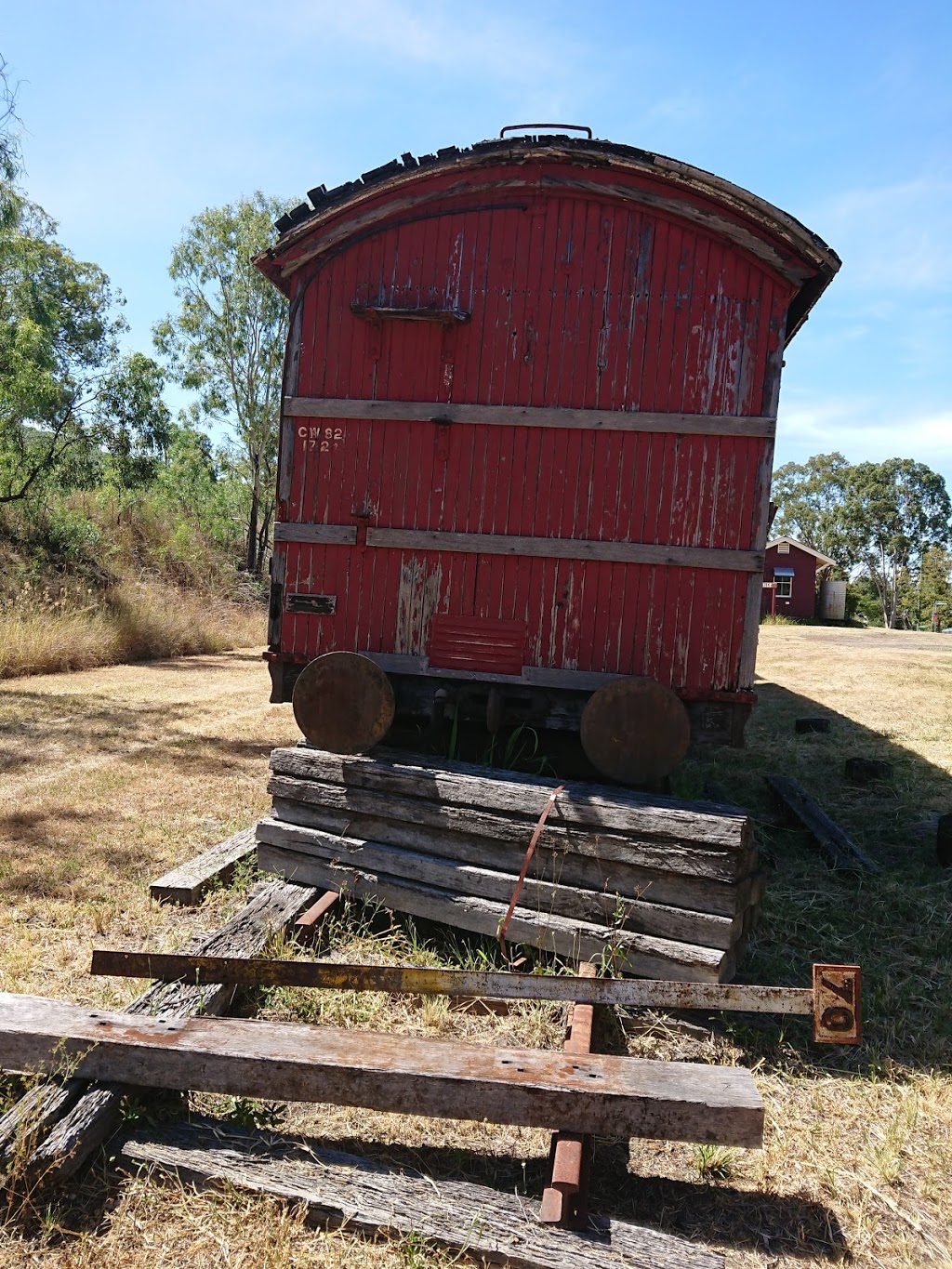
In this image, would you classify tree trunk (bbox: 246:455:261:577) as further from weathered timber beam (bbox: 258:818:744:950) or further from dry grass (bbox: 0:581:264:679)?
weathered timber beam (bbox: 258:818:744:950)

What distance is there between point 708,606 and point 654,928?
2.33 meters

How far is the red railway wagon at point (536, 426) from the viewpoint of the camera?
18.6ft

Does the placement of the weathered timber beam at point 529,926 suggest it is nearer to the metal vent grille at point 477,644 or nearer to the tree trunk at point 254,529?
the metal vent grille at point 477,644

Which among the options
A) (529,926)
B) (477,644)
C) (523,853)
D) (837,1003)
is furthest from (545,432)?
(837,1003)

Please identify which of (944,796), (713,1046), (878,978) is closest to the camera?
(713,1046)

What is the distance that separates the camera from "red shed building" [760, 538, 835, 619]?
46.7m

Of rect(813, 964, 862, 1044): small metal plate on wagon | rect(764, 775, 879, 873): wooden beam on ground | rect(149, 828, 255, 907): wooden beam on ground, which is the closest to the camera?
rect(813, 964, 862, 1044): small metal plate on wagon

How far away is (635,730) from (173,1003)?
3.05 metres

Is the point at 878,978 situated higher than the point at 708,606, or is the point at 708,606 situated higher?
the point at 708,606

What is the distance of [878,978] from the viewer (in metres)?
4.53

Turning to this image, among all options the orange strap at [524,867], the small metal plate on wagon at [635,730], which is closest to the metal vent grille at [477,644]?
the small metal plate on wagon at [635,730]

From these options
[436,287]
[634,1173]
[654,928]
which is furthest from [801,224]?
[634,1173]

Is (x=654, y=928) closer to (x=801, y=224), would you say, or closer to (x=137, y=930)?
(x=137, y=930)

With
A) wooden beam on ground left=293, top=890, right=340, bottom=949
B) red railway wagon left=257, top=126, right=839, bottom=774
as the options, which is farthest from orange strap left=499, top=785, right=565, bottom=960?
red railway wagon left=257, top=126, right=839, bottom=774
